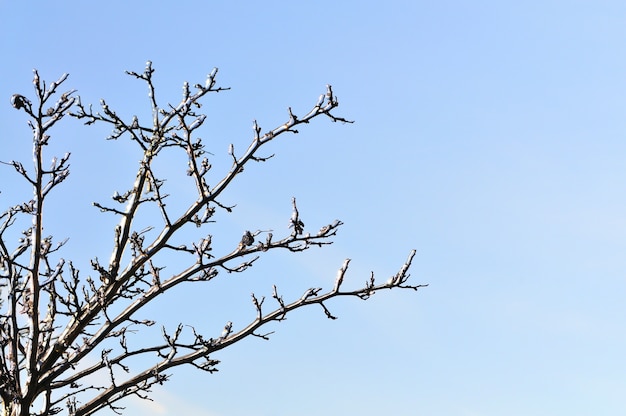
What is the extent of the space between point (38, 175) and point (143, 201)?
1203 mm

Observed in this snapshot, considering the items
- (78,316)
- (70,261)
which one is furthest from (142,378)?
(70,261)

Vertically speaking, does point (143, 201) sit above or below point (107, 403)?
above

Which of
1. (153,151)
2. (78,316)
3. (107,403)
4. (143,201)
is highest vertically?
(153,151)

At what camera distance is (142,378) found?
30.2 ft

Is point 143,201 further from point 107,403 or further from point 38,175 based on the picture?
point 107,403

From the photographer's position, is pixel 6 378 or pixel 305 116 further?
pixel 305 116

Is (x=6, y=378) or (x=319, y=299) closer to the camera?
(x=6, y=378)

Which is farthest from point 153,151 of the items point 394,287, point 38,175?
point 394,287

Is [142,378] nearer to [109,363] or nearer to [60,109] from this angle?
[109,363]

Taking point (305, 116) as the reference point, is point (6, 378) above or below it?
below

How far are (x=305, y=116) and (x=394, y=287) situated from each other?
7.50ft

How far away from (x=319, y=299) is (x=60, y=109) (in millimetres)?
3689

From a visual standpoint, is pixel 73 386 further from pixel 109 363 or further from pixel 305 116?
pixel 305 116

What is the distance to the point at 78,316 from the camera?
8.97 meters
